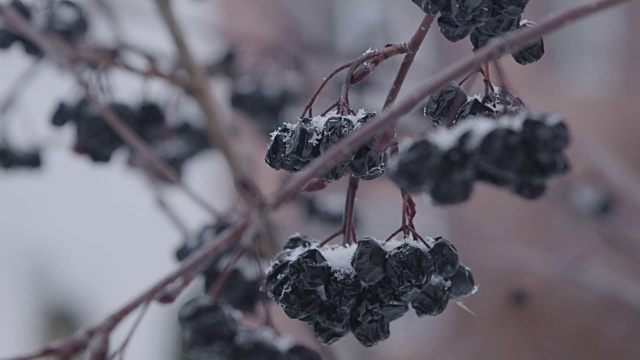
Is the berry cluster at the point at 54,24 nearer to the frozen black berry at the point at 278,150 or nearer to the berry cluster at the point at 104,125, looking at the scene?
the berry cluster at the point at 104,125

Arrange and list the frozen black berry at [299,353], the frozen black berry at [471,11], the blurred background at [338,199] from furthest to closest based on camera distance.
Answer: the blurred background at [338,199], the frozen black berry at [299,353], the frozen black berry at [471,11]

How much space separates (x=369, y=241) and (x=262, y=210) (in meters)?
0.10

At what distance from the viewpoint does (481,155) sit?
63 cm

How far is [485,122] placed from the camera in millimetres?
653

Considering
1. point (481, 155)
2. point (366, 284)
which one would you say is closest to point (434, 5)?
point (481, 155)

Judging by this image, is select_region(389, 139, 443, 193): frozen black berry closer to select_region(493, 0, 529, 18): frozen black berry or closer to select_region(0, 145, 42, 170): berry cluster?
select_region(493, 0, 529, 18): frozen black berry

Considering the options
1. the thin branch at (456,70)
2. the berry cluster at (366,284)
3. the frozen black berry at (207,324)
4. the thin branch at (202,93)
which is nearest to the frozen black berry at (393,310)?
the berry cluster at (366,284)

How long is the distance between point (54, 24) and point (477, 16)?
960 millimetres

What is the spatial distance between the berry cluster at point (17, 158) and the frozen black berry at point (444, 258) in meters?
1.17

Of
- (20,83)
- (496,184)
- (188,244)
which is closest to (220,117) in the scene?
(188,244)

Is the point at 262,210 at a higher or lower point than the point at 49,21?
lower

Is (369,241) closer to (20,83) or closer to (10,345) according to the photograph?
(20,83)

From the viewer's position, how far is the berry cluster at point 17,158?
1.69m

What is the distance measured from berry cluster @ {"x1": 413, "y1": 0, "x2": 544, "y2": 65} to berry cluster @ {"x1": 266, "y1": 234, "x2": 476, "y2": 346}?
0.65 feet
